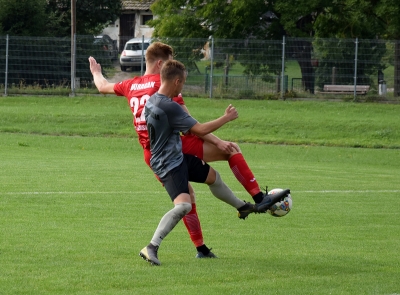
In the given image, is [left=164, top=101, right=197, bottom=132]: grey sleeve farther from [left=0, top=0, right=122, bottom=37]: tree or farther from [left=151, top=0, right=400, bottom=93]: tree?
[left=0, top=0, right=122, bottom=37]: tree

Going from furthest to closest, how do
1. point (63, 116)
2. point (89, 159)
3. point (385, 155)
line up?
point (63, 116) < point (385, 155) < point (89, 159)

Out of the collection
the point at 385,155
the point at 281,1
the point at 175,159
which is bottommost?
the point at 385,155

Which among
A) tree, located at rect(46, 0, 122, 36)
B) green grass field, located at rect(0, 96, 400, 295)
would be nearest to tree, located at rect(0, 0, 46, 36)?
tree, located at rect(46, 0, 122, 36)

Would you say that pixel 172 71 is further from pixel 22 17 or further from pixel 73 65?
pixel 22 17

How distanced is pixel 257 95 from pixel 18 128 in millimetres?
10123

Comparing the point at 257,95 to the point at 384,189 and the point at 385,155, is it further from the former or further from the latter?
the point at 384,189

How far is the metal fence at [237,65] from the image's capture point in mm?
32062

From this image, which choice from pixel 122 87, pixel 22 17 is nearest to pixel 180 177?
pixel 122 87

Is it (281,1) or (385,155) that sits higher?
(281,1)

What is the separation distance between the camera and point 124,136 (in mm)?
26766

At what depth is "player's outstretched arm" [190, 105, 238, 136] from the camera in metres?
7.28

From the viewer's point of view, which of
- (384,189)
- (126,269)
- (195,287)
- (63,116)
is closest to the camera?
(195,287)

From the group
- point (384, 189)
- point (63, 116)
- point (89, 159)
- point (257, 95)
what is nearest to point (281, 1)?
point (257, 95)

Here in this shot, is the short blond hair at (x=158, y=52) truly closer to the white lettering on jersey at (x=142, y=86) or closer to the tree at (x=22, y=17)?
the white lettering on jersey at (x=142, y=86)
